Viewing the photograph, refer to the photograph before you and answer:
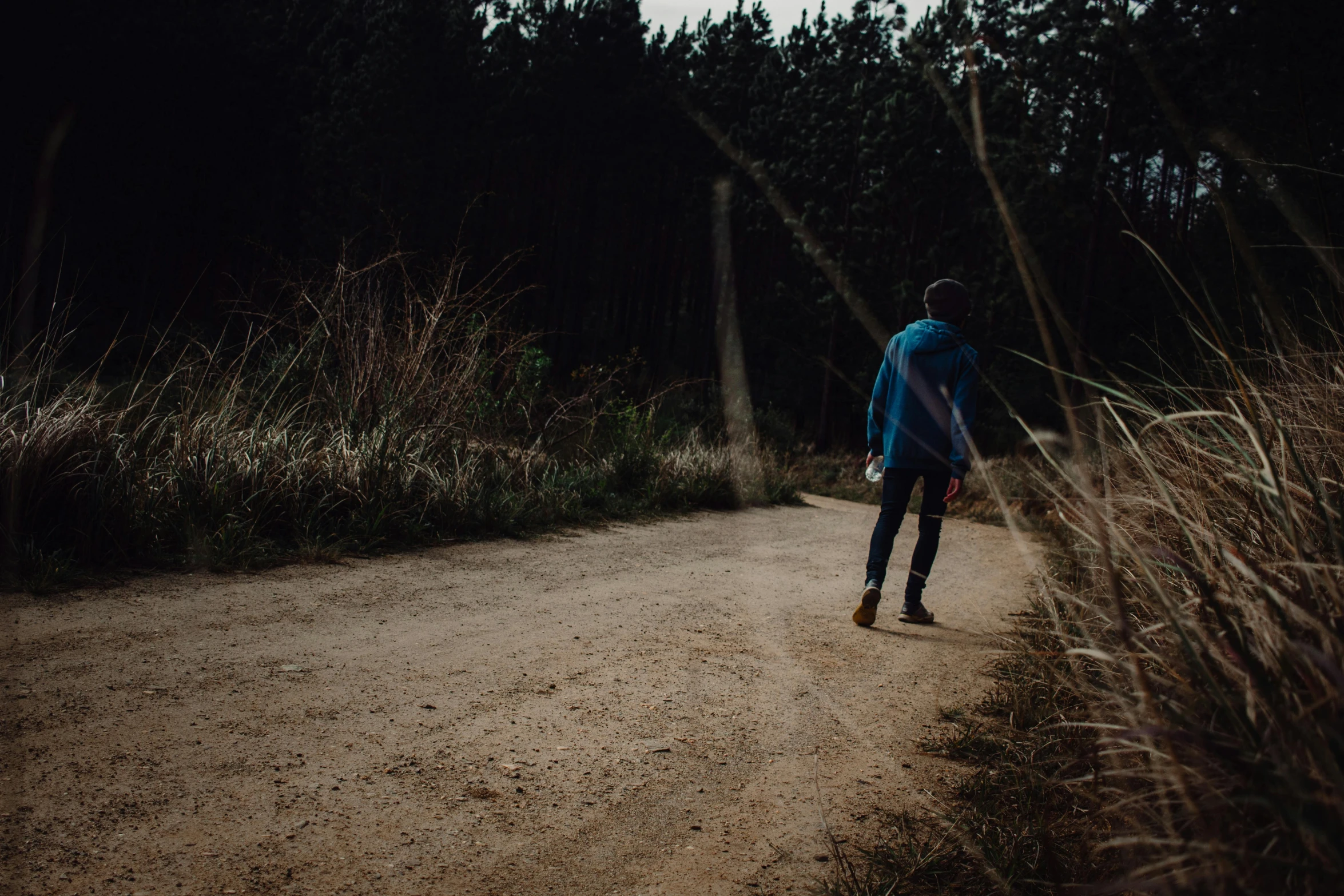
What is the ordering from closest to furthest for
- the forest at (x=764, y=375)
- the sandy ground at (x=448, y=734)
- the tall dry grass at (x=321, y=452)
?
the forest at (x=764, y=375) → the sandy ground at (x=448, y=734) → the tall dry grass at (x=321, y=452)

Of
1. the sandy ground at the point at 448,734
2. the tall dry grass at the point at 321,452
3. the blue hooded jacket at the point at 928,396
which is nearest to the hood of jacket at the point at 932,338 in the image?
the blue hooded jacket at the point at 928,396

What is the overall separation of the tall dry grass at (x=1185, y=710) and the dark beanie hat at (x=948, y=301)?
1640 mm

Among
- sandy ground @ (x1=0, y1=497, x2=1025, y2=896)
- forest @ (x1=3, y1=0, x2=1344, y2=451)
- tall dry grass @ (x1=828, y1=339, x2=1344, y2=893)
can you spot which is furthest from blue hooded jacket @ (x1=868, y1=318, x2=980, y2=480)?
forest @ (x1=3, y1=0, x2=1344, y2=451)

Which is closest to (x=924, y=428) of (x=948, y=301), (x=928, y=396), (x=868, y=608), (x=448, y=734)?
(x=928, y=396)

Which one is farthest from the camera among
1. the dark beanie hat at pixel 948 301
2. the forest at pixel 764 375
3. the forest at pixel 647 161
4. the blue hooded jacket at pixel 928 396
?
the forest at pixel 647 161

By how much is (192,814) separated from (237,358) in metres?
4.58

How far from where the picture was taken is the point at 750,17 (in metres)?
39.3

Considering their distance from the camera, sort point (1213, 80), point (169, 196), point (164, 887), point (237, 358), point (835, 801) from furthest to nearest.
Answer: point (169, 196), point (1213, 80), point (237, 358), point (835, 801), point (164, 887)

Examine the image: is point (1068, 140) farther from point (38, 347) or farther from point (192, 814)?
point (192, 814)

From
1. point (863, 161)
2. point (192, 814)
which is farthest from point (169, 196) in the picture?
point (192, 814)

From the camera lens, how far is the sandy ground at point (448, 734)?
183 centimetres

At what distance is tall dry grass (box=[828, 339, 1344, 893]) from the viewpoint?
3.79 ft

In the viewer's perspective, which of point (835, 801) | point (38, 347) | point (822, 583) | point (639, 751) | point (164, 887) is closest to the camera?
point (164, 887)

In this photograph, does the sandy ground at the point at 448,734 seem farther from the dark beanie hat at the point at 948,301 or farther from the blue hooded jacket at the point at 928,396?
the dark beanie hat at the point at 948,301
